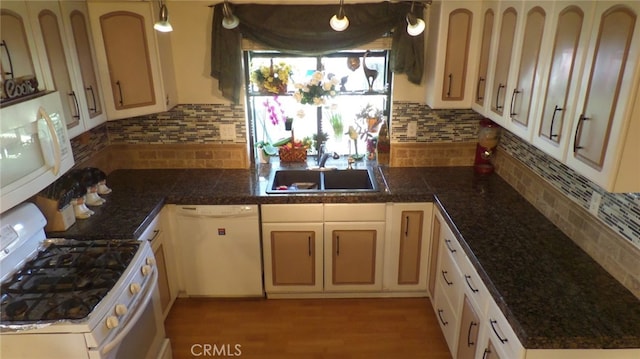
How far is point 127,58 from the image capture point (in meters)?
2.60

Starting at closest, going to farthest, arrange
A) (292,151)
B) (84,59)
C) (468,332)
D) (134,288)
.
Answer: (134,288) → (468,332) → (84,59) → (292,151)

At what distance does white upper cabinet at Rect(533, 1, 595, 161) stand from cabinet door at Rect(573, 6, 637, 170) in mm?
79

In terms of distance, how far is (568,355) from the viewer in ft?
5.17

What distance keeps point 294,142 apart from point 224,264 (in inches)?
41.3

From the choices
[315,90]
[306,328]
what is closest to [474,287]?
[306,328]

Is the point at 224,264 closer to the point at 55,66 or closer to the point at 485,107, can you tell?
the point at 55,66

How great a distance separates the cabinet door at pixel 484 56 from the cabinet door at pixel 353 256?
1027 millimetres

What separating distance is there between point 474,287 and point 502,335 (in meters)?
0.34

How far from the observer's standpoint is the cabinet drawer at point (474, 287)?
6.43ft

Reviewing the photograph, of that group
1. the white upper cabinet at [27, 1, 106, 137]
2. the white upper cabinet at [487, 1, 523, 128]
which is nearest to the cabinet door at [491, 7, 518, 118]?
the white upper cabinet at [487, 1, 523, 128]

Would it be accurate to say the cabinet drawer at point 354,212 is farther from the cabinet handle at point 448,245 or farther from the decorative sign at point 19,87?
the decorative sign at point 19,87

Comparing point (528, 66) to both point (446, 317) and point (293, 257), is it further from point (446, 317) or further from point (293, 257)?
point (293, 257)

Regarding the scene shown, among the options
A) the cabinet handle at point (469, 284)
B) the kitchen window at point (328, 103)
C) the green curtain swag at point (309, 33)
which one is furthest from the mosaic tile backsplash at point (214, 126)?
the cabinet handle at point (469, 284)

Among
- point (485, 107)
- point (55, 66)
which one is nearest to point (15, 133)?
point (55, 66)
